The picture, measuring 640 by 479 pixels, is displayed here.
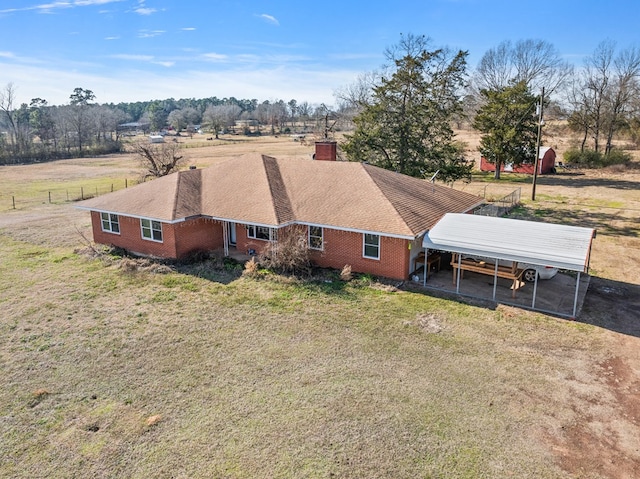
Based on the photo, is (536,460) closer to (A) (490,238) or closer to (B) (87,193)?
(A) (490,238)

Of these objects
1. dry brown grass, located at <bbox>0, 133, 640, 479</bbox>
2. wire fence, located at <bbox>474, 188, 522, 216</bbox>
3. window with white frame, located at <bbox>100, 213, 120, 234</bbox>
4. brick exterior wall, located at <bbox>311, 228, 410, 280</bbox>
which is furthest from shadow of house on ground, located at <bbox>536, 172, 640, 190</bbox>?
window with white frame, located at <bbox>100, 213, 120, 234</bbox>

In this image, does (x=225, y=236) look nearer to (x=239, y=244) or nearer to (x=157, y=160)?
(x=239, y=244)

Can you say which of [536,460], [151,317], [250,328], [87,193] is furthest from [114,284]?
[87,193]

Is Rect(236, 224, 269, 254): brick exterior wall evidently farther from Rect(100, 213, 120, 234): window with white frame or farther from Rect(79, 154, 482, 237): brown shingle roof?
Rect(100, 213, 120, 234): window with white frame

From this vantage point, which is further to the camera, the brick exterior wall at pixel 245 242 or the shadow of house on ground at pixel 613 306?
the brick exterior wall at pixel 245 242

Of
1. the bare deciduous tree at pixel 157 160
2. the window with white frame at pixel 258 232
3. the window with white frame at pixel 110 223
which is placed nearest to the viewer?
the window with white frame at pixel 258 232

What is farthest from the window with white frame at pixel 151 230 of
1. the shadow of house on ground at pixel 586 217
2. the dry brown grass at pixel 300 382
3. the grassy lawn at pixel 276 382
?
the shadow of house on ground at pixel 586 217

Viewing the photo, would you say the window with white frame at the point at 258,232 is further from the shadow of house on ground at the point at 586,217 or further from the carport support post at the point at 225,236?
the shadow of house on ground at the point at 586,217

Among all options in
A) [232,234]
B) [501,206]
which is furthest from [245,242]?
[501,206]
